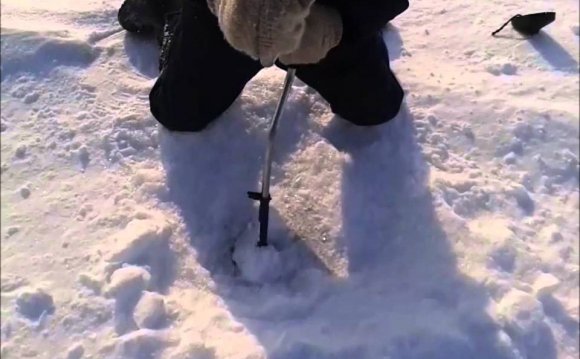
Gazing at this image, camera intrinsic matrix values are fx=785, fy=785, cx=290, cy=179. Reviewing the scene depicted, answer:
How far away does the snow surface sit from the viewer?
3.55 feet

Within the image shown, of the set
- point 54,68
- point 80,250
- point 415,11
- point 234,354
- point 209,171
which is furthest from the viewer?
point 415,11

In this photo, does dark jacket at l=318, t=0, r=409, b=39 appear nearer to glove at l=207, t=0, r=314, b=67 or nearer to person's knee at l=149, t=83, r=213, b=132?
glove at l=207, t=0, r=314, b=67

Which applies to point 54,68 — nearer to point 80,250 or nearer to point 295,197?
point 80,250

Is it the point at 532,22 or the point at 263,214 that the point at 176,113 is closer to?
the point at 263,214

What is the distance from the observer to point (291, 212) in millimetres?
1234

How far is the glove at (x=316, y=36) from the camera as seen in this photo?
98 centimetres

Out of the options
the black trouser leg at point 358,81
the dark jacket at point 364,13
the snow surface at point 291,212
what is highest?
the dark jacket at point 364,13

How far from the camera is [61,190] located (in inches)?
48.6

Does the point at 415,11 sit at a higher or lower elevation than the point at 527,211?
higher

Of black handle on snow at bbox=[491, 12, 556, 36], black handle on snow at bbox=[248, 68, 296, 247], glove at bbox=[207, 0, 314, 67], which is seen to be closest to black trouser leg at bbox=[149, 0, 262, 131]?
black handle on snow at bbox=[248, 68, 296, 247]

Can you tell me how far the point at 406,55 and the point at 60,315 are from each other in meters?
0.80

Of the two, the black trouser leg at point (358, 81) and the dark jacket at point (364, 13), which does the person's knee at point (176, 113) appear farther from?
the dark jacket at point (364, 13)

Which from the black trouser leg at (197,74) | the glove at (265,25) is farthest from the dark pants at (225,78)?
the glove at (265,25)

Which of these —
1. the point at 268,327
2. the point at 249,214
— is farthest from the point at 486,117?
the point at 268,327
